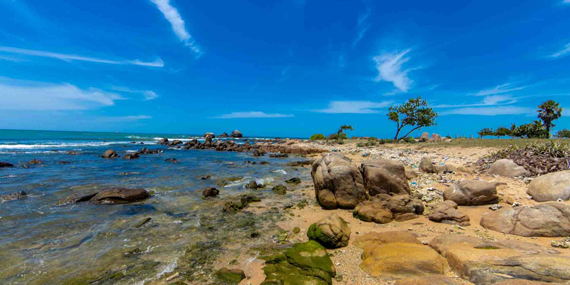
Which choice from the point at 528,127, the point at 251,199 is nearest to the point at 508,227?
the point at 251,199

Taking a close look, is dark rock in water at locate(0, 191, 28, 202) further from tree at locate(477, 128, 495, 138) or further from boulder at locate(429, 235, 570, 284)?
tree at locate(477, 128, 495, 138)

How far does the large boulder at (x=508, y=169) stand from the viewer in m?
9.45

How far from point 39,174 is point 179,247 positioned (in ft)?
50.9

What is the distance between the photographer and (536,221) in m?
5.08

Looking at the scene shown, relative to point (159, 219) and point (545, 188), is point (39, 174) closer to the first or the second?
point (159, 219)

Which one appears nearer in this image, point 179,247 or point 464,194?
point 179,247

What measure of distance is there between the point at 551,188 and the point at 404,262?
6.49 meters

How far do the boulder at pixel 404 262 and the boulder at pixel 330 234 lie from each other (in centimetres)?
77

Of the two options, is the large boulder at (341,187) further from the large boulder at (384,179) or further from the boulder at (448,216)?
the boulder at (448,216)

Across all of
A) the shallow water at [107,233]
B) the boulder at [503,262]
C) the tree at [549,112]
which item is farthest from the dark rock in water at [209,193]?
the tree at [549,112]

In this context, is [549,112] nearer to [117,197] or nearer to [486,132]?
[486,132]

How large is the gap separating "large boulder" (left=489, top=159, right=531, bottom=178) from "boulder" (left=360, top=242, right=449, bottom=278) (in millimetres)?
8589

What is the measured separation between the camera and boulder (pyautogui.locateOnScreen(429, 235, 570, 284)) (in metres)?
3.18

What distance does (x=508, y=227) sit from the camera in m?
5.35
